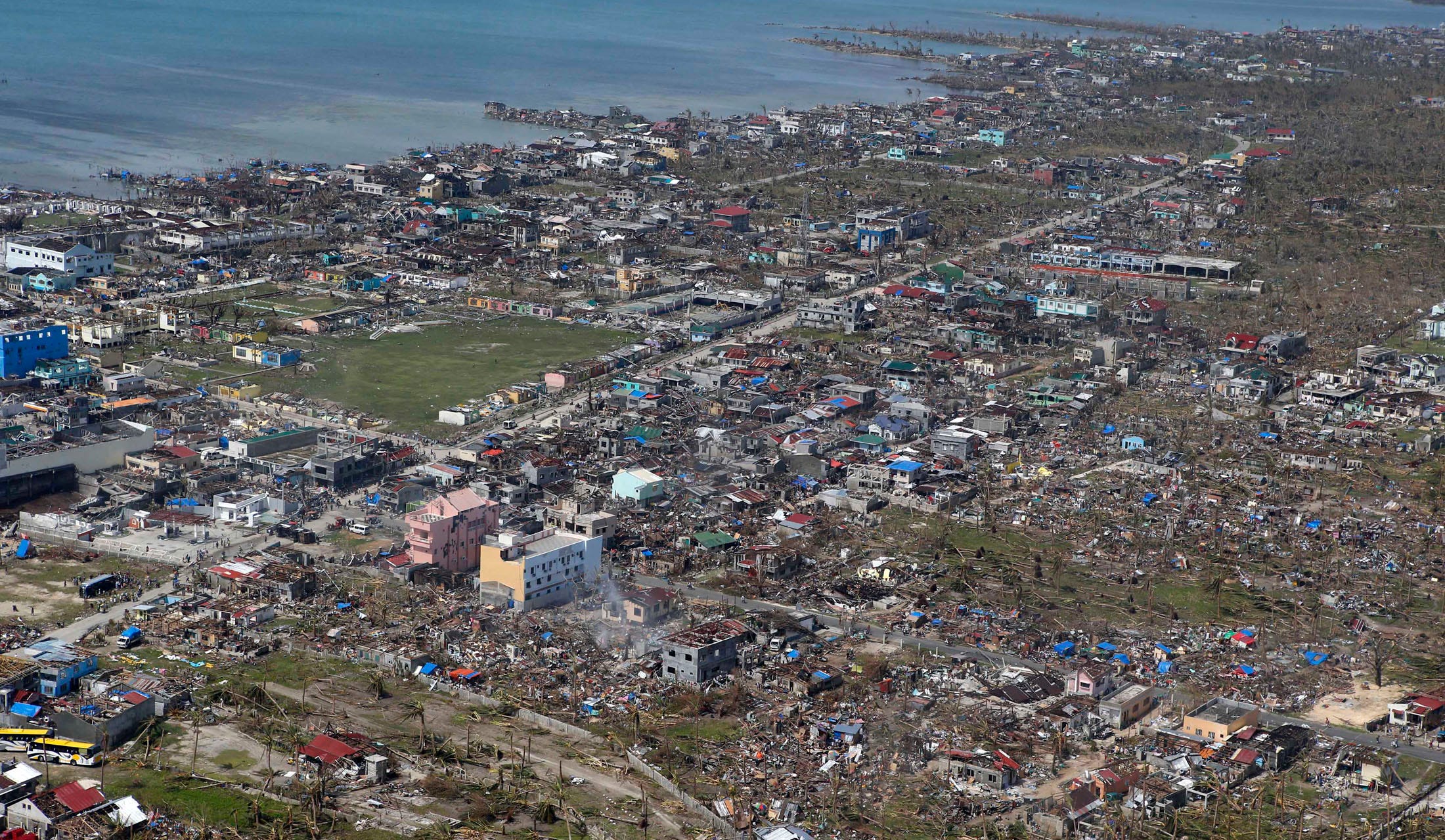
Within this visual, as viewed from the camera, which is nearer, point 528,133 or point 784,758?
point 784,758

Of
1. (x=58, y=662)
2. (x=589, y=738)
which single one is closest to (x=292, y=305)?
(x=58, y=662)

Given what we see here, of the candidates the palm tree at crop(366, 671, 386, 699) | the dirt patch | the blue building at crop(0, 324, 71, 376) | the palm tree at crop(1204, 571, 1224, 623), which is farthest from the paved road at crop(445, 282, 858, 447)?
the dirt patch

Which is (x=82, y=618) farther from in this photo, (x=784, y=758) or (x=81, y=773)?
(x=784, y=758)

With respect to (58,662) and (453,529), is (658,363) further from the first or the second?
(58,662)

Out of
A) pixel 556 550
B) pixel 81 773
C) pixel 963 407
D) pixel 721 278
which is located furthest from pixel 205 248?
pixel 81 773

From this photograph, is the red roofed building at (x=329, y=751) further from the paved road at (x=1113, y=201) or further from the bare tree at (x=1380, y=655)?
the paved road at (x=1113, y=201)
